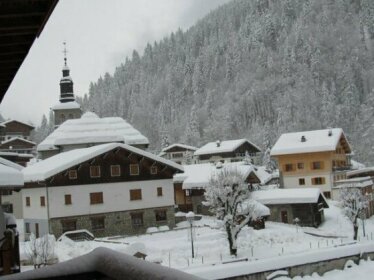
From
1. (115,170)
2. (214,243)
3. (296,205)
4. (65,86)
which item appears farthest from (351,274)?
(65,86)

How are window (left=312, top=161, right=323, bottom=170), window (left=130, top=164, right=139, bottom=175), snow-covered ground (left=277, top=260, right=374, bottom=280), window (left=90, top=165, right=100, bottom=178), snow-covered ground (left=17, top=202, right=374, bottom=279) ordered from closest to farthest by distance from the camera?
snow-covered ground (left=277, top=260, right=374, bottom=280) < snow-covered ground (left=17, top=202, right=374, bottom=279) < window (left=90, top=165, right=100, bottom=178) < window (left=130, top=164, right=139, bottom=175) < window (left=312, top=161, right=323, bottom=170)

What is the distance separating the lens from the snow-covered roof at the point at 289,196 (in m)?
43.2

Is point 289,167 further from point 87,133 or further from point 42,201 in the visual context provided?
point 42,201

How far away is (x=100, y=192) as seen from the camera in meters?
38.6

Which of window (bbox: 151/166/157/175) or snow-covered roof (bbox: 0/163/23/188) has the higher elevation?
window (bbox: 151/166/157/175)

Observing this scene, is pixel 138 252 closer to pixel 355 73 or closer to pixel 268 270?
pixel 268 270

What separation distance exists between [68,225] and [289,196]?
19186 mm

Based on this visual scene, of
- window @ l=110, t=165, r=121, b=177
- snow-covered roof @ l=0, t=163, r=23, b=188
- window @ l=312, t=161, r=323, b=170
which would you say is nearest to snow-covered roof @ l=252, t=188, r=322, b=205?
window @ l=312, t=161, r=323, b=170

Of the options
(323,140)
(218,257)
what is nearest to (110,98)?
(323,140)

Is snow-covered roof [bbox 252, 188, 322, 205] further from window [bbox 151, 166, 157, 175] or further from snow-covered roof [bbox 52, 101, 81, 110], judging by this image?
snow-covered roof [bbox 52, 101, 81, 110]

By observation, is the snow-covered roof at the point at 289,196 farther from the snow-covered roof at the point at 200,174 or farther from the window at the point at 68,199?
the window at the point at 68,199

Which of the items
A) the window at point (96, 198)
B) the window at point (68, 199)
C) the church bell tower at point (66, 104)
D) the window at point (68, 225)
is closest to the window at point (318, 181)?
the window at point (96, 198)

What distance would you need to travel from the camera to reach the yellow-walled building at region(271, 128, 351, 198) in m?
55.5

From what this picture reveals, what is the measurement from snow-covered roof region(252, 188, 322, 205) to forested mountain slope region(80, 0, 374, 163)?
5505cm
